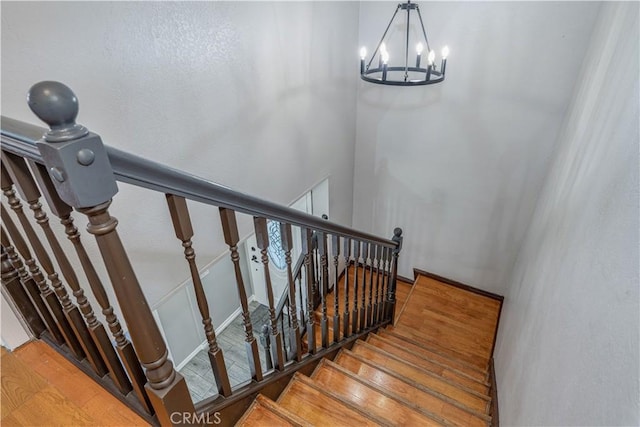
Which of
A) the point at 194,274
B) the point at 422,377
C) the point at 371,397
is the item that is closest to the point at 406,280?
the point at 422,377

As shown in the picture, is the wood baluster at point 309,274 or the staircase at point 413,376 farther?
the staircase at point 413,376

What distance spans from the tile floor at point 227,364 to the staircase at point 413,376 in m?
1.50

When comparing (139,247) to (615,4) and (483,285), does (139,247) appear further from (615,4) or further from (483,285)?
(483,285)

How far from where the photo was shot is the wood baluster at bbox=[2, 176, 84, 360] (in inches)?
37.5

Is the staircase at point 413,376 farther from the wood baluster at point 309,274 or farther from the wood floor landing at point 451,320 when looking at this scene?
the wood baluster at point 309,274

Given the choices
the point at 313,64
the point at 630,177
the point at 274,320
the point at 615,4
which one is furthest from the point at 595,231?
the point at 313,64

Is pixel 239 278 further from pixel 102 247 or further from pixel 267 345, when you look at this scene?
pixel 267 345

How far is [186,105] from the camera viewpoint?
2104mm

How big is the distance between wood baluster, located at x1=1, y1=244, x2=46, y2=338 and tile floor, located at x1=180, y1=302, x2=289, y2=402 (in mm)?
2887

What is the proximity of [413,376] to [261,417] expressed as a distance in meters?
1.72

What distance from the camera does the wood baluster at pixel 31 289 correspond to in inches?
45.2

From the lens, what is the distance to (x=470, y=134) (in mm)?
3773

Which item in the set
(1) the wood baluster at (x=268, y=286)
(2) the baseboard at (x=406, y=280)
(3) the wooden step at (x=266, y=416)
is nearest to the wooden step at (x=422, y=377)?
(1) the wood baluster at (x=268, y=286)

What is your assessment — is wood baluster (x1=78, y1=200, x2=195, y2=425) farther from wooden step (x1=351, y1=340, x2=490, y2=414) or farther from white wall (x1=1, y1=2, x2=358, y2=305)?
wooden step (x1=351, y1=340, x2=490, y2=414)
